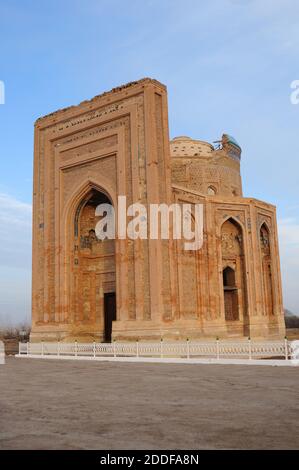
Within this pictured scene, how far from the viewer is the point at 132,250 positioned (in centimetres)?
1952

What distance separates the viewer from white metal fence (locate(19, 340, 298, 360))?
13.4 metres

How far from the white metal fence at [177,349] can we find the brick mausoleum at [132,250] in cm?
140

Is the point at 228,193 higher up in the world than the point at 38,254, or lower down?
higher up

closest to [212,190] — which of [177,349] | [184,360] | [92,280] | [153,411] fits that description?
[92,280]

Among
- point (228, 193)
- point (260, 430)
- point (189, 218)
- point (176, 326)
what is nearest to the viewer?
point (260, 430)

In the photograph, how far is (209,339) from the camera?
834 inches

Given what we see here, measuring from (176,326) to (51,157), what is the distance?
1135 cm

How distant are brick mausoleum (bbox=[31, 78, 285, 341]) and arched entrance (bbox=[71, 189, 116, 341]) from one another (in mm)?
49

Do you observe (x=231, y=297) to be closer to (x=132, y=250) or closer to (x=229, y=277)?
(x=229, y=277)

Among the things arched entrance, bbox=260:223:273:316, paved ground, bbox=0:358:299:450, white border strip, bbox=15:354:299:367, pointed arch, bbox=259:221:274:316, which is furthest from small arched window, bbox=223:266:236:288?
paved ground, bbox=0:358:299:450

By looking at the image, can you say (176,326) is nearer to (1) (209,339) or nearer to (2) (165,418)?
(1) (209,339)

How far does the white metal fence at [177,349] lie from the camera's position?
13.4 m

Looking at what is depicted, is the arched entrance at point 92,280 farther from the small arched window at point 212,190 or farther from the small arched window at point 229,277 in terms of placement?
the small arched window at point 212,190
